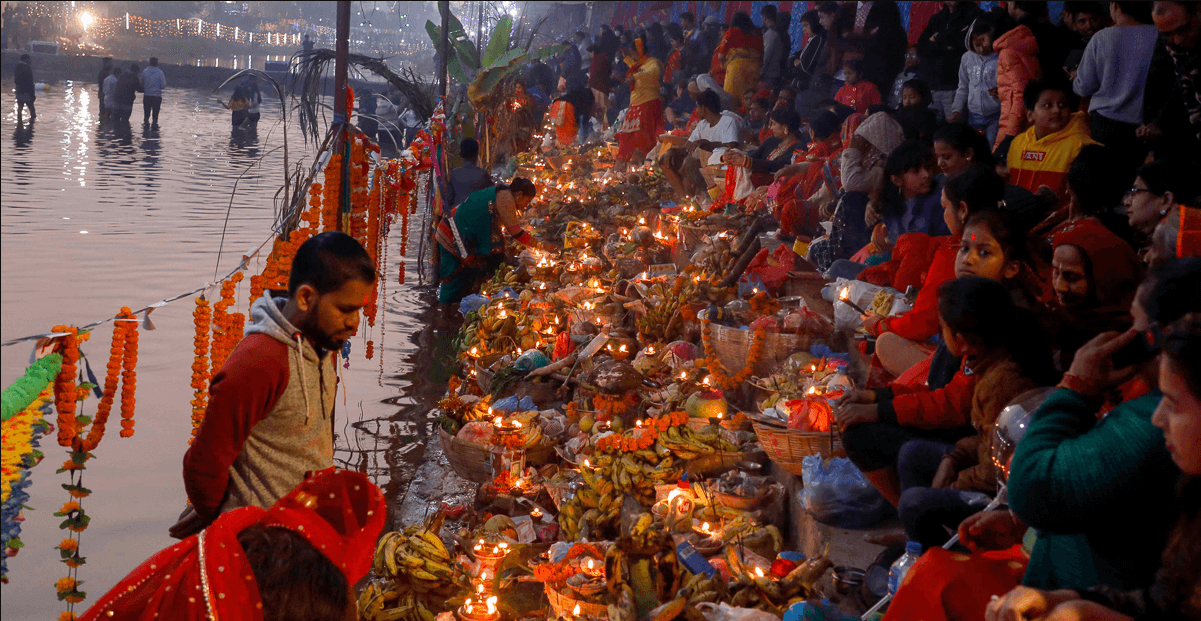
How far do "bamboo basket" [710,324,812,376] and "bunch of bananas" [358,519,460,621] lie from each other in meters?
1.97

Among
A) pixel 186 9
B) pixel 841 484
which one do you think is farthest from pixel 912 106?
pixel 186 9

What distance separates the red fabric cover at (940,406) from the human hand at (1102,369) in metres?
0.95

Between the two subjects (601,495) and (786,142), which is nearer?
(601,495)

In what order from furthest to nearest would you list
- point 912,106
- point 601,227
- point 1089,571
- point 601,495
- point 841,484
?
point 601,227 → point 912,106 → point 601,495 → point 841,484 → point 1089,571

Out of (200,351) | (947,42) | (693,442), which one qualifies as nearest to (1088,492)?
(693,442)

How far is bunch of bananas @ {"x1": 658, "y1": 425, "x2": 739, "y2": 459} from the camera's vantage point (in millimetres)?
3791

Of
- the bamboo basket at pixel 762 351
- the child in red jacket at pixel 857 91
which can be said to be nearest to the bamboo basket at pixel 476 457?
the bamboo basket at pixel 762 351

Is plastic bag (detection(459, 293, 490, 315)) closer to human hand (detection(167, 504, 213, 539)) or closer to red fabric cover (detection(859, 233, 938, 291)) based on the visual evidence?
red fabric cover (detection(859, 233, 938, 291))

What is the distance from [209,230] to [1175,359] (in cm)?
1130

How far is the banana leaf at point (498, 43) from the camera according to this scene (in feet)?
38.7

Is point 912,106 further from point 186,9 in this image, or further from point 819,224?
point 186,9

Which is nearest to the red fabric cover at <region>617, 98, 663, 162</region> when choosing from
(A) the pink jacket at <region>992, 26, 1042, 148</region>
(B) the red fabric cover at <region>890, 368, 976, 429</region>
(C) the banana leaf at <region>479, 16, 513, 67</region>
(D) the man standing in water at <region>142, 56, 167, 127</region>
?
(C) the banana leaf at <region>479, 16, 513, 67</region>

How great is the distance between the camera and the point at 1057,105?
160 inches

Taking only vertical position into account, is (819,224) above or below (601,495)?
above
